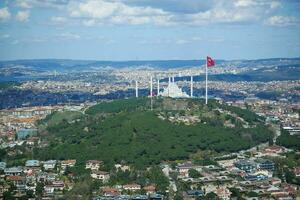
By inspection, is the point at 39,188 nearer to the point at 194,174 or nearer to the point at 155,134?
the point at 194,174

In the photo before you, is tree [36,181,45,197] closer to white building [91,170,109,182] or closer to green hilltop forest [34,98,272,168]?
A: white building [91,170,109,182]

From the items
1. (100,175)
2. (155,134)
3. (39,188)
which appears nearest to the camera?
(39,188)

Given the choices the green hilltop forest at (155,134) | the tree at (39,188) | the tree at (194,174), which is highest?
the green hilltop forest at (155,134)

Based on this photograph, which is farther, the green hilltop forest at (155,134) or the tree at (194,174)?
the green hilltop forest at (155,134)

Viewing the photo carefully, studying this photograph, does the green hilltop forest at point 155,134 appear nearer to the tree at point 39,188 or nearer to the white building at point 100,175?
the white building at point 100,175

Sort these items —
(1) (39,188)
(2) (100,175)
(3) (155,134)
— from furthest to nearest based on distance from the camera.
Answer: (3) (155,134), (2) (100,175), (1) (39,188)

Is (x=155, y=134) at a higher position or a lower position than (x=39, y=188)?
higher

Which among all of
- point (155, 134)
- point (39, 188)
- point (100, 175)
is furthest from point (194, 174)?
point (39, 188)

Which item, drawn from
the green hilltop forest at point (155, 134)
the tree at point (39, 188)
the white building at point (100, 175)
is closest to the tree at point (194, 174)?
the green hilltop forest at point (155, 134)

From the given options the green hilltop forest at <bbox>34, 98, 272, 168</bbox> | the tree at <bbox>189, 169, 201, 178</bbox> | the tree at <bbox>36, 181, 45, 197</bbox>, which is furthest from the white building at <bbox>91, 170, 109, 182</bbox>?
the tree at <bbox>189, 169, 201, 178</bbox>
